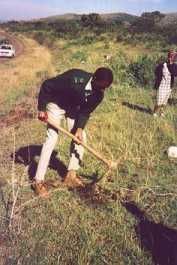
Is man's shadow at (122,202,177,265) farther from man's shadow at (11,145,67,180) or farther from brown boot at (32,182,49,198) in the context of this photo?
man's shadow at (11,145,67,180)

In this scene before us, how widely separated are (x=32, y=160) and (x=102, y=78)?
2582 millimetres

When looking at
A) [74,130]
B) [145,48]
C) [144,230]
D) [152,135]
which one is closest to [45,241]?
[144,230]

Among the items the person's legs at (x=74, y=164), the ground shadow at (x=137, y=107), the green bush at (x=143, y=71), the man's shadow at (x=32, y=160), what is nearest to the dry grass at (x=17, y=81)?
the ground shadow at (x=137, y=107)

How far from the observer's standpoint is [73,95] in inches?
242

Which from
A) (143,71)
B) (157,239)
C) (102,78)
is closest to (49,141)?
(102,78)

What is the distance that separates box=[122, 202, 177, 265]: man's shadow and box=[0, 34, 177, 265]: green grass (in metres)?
0.07

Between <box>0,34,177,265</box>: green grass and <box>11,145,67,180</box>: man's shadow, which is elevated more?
<box>0,34,177,265</box>: green grass

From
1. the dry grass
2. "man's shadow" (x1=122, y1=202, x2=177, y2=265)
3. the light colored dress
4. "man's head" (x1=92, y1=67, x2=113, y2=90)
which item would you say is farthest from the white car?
"man's shadow" (x1=122, y1=202, x2=177, y2=265)

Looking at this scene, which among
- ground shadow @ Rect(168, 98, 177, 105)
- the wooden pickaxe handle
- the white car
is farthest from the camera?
the white car

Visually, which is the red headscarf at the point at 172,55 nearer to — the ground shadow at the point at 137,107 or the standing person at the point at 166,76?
the standing person at the point at 166,76

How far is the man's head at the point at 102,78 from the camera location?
5.73m

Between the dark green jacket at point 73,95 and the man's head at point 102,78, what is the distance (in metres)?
0.14

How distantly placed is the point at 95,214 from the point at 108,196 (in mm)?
563

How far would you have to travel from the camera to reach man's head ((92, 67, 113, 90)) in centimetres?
573
